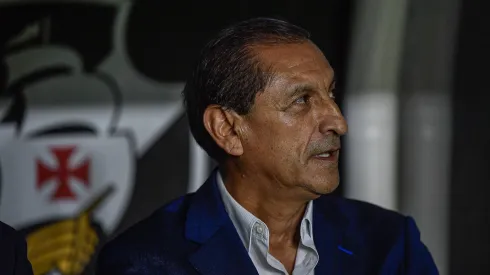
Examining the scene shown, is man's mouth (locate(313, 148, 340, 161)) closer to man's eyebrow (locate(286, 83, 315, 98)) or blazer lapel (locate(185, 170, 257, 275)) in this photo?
man's eyebrow (locate(286, 83, 315, 98))

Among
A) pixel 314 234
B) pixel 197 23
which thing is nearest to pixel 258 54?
pixel 314 234

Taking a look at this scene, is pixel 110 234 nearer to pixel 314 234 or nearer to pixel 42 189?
pixel 42 189

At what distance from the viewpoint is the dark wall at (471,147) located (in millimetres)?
2789

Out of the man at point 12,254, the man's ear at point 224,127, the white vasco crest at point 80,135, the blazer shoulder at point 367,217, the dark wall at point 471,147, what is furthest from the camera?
the white vasco crest at point 80,135

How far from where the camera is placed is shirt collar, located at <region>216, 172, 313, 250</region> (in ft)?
6.28

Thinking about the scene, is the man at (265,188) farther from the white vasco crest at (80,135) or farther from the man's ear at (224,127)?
the white vasco crest at (80,135)

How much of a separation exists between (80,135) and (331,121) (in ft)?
4.60

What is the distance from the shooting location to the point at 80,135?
9.82 feet

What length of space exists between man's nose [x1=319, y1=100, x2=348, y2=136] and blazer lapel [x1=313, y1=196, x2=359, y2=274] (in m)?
0.27

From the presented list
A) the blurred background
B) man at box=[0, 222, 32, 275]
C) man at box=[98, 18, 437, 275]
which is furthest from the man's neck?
the blurred background

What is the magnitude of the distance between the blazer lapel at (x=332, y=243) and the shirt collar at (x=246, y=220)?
3cm

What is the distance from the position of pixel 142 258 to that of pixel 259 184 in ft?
1.00

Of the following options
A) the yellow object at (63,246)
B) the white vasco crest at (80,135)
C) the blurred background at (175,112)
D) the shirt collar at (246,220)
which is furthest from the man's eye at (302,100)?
the yellow object at (63,246)

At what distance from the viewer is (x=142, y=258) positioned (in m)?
1.89
